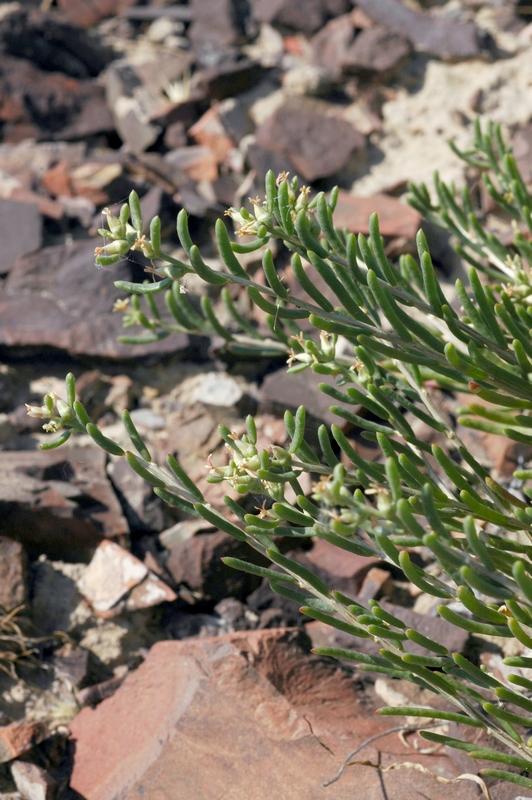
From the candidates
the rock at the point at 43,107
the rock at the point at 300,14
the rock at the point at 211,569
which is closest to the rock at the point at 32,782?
the rock at the point at 211,569

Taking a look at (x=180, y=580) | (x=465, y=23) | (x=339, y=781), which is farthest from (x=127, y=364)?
(x=465, y=23)

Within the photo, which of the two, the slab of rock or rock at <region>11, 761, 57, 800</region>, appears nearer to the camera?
the slab of rock

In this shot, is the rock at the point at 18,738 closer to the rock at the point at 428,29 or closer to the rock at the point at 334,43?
the rock at the point at 334,43

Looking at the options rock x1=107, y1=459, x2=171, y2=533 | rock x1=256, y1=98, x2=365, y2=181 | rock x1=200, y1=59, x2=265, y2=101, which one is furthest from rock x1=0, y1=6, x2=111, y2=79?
rock x1=107, y1=459, x2=171, y2=533

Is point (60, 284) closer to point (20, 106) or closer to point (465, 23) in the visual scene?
point (20, 106)

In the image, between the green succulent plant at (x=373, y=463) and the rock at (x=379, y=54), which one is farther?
the rock at (x=379, y=54)

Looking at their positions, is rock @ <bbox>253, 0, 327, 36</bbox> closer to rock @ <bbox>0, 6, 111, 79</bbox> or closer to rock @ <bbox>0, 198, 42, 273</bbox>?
rock @ <bbox>0, 6, 111, 79</bbox>

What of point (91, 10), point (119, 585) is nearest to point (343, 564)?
point (119, 585)
